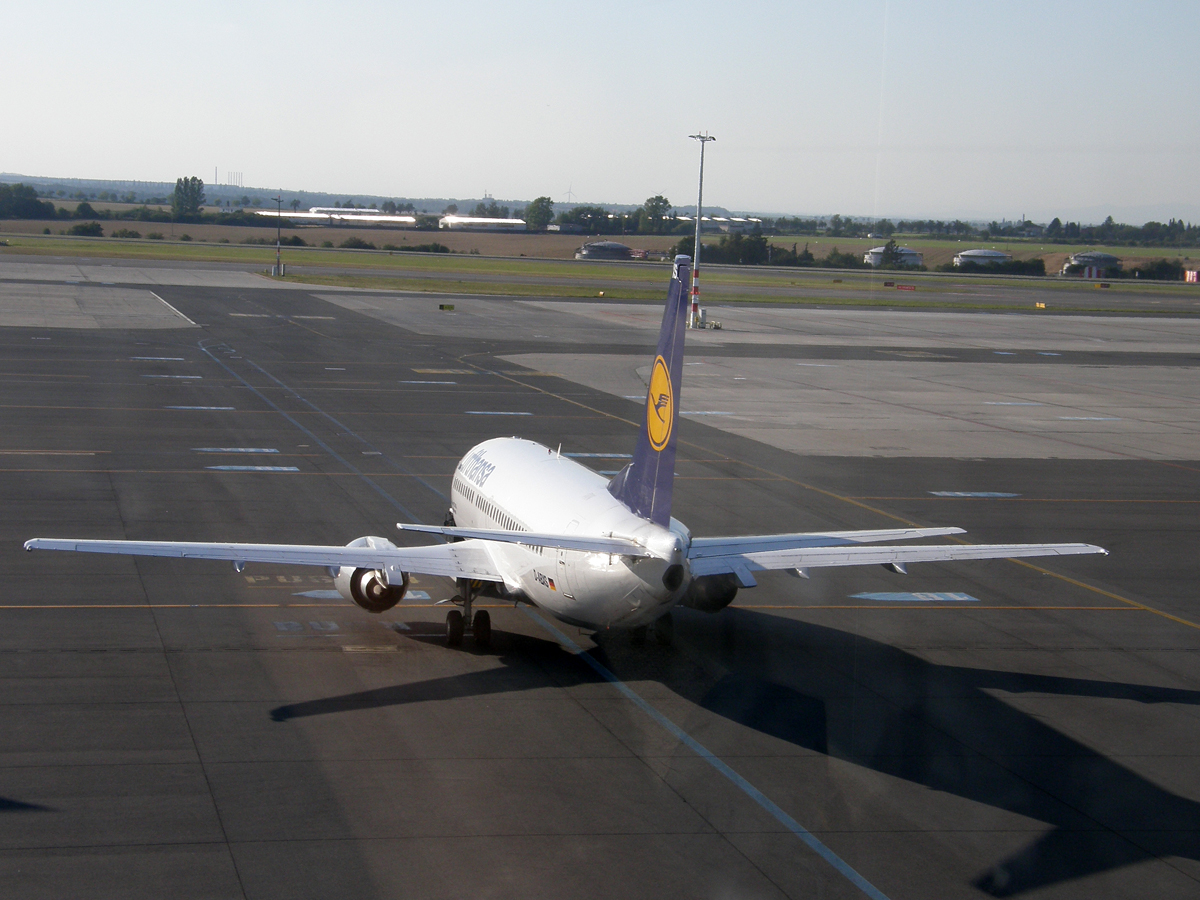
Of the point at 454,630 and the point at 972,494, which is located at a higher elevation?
the point at 972,494

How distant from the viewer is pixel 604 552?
20297mm

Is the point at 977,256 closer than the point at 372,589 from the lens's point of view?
No

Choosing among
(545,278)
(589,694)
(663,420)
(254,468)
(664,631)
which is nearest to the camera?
(663,420)

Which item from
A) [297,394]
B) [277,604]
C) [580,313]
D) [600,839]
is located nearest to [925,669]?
[600,839]

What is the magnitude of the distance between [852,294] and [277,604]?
137825 mm

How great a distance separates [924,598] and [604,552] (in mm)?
13025

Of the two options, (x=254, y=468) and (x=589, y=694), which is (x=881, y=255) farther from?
(x=589, y=694)

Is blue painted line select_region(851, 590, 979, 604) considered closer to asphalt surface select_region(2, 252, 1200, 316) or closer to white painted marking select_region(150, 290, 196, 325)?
white painted marking select_region(150, 290, 196, 325)

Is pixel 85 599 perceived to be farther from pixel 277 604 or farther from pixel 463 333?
pixel 463 333

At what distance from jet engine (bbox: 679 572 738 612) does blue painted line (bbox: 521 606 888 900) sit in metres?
2.13

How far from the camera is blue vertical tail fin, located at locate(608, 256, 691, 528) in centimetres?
2097

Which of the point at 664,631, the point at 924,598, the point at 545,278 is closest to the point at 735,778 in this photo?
the point at 664,631

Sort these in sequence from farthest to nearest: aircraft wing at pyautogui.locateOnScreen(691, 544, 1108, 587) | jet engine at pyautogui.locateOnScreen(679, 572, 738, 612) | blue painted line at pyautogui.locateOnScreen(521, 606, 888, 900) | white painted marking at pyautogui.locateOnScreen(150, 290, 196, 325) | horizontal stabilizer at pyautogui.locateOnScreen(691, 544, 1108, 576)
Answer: white painted marking at pyautogui.locateOnScreen(150, 290, 196, 325), jet engine at pyautogui.locateOnScreen(679, 572, 738, 612), horizontal stabilizer at pyautogui.locateOnScreen(691, 544, 1108, 576), aircraft wing at pyautogui.locateOnScreen(691, 544, 1108, 587), blue painted line at pyautogui.locateOnScreen(521, 606, 888, 900)

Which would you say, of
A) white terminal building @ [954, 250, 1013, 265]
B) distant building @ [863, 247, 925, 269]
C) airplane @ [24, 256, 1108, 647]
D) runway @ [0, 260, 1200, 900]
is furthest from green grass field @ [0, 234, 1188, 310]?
airplane @ [24, 256, 1108, 647]
